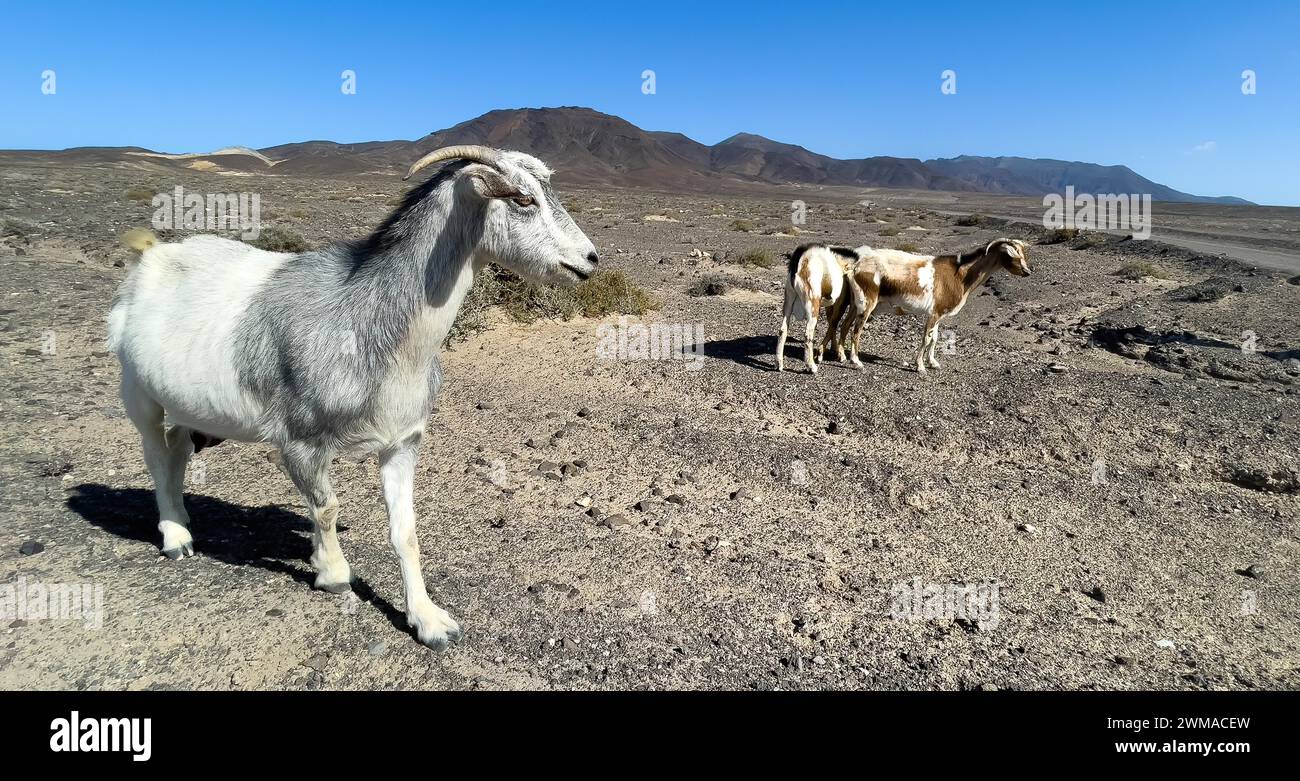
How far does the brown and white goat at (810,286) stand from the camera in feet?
29.1

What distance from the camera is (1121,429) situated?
666 centimetres

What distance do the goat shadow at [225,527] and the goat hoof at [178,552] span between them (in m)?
0.05

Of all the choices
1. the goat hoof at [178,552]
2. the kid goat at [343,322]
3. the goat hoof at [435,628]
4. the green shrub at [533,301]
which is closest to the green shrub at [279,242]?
the green shrub at [533,301]

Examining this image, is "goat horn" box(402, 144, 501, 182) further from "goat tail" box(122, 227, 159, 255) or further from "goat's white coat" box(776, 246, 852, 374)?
"goat's white coat" box(776, 246, 852, 374)

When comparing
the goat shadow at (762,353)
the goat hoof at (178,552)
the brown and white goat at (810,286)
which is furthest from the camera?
the goat shadow at (762,353)

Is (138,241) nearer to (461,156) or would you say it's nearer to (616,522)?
(461,156)

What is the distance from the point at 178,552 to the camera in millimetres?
4078

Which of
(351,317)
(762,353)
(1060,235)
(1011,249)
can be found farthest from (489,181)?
(1060,235)

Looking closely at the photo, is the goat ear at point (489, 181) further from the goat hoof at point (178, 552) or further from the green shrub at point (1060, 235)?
the green shrub at point (1060, 235)

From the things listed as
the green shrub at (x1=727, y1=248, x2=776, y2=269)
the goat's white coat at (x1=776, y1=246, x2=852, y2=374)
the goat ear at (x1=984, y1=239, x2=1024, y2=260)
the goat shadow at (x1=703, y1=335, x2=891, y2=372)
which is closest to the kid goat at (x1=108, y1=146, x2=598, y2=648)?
the goat's white coat at (x1=776, y1=246, x2=852, y2=374)

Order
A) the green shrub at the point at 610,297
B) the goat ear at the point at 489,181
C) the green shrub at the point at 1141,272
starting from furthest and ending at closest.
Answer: the green shrub at the point at 1141,272 < the green shrub at the point at 610,297 < the goat ear at the point at 489,181

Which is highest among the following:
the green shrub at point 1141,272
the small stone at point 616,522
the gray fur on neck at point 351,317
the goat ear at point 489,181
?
the green shrub at point 1141,272
